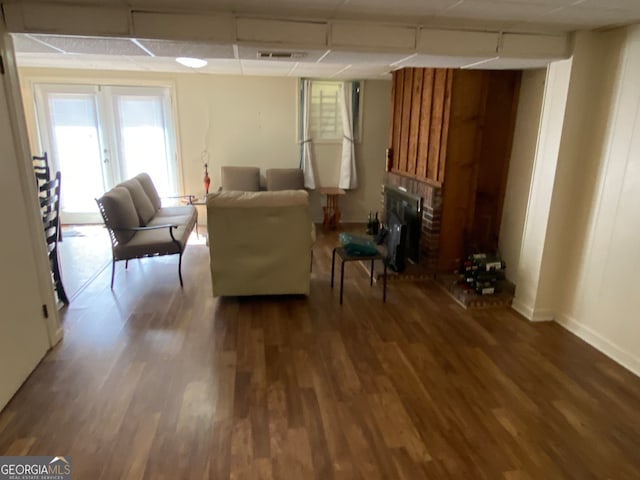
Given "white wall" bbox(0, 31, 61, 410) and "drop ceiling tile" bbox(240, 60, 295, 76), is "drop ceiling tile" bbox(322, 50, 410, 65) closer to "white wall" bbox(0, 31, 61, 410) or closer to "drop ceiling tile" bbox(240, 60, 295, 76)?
"drop ceiling tile" bbox(240, 60, 295, 76)

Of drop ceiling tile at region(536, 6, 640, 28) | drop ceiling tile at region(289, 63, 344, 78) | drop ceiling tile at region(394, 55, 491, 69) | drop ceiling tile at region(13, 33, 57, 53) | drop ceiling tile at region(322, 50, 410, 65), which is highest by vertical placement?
drop ceiling tile at region(289, 63, 344, 78)

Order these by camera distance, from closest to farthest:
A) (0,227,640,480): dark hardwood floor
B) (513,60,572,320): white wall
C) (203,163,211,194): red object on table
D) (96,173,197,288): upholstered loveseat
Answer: (0,227,640,480): dark hardwood floor
(513,60,572,320): white wall
(96,173,197,288): upholstered loveseat
(203,163,211,194): red object on table

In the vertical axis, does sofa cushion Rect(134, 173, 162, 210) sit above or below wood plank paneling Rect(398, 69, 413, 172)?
below

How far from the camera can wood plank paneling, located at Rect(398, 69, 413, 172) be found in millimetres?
4613

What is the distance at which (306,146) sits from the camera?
20.4ft

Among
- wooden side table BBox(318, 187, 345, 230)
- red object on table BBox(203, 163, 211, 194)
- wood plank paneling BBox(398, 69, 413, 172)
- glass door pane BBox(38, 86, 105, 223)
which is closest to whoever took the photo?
wood plank paneling BBox(398, 69, 413, 172)

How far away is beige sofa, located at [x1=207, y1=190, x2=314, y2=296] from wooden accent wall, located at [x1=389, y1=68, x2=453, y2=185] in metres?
1.48

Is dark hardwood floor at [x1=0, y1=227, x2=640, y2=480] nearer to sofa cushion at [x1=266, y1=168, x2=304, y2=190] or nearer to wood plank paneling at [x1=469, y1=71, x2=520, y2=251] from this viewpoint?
wood plank paneling at [x1=469, y1=71, x2=520, y2=251]

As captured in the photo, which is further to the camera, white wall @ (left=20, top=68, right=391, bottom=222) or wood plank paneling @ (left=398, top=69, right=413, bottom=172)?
white wall @ (left=20, top=68, right=391, bottom=222)

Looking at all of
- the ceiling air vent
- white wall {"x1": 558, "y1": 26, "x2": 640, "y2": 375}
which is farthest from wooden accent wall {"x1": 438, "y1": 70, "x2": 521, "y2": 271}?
the ceiling air vent

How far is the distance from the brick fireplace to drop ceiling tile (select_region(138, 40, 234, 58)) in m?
2.25

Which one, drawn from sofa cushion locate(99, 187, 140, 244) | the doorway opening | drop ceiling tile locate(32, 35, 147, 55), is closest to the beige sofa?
sofa cushion locate(99, 187, 140, 244)

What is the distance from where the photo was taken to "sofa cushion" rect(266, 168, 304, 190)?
5.99 m

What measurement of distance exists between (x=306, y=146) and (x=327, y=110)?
0.62 m
